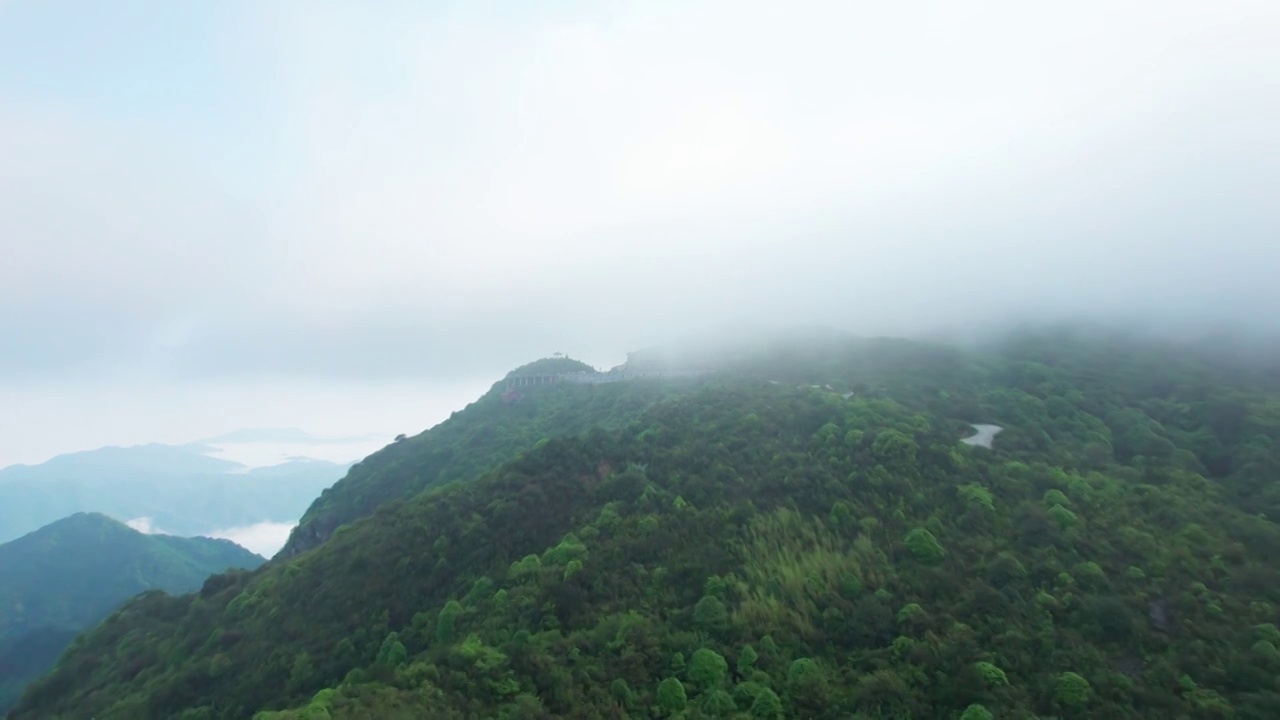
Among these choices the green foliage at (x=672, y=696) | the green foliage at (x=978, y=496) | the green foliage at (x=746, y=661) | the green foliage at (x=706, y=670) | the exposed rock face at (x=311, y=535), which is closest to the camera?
the green foliage at (x=672, y=696)

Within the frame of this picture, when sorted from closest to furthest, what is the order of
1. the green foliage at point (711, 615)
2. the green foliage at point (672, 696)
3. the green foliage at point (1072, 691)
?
1. the green foliage at point (1072, 691)
2. the green foliage at point (672, 696)
3. the green foliage at point (711, 615)

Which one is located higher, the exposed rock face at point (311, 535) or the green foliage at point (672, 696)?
the exposed rock face at point (311, 535)

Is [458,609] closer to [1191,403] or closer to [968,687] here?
[968,687]

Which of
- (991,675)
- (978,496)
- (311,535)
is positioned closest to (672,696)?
(991,675)

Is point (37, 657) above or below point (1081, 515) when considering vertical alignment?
below

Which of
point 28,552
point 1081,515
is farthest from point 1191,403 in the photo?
point 28,552

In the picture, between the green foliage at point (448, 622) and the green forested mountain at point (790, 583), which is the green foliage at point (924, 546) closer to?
the green forested mountain at point (790, 583)

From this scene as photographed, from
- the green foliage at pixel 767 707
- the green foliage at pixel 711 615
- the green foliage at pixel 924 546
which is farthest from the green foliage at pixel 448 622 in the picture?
the green foliage at pixel 924 546

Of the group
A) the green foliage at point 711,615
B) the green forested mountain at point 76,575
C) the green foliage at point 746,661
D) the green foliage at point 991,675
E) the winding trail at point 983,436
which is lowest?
the green forested mountain at point 76,575
